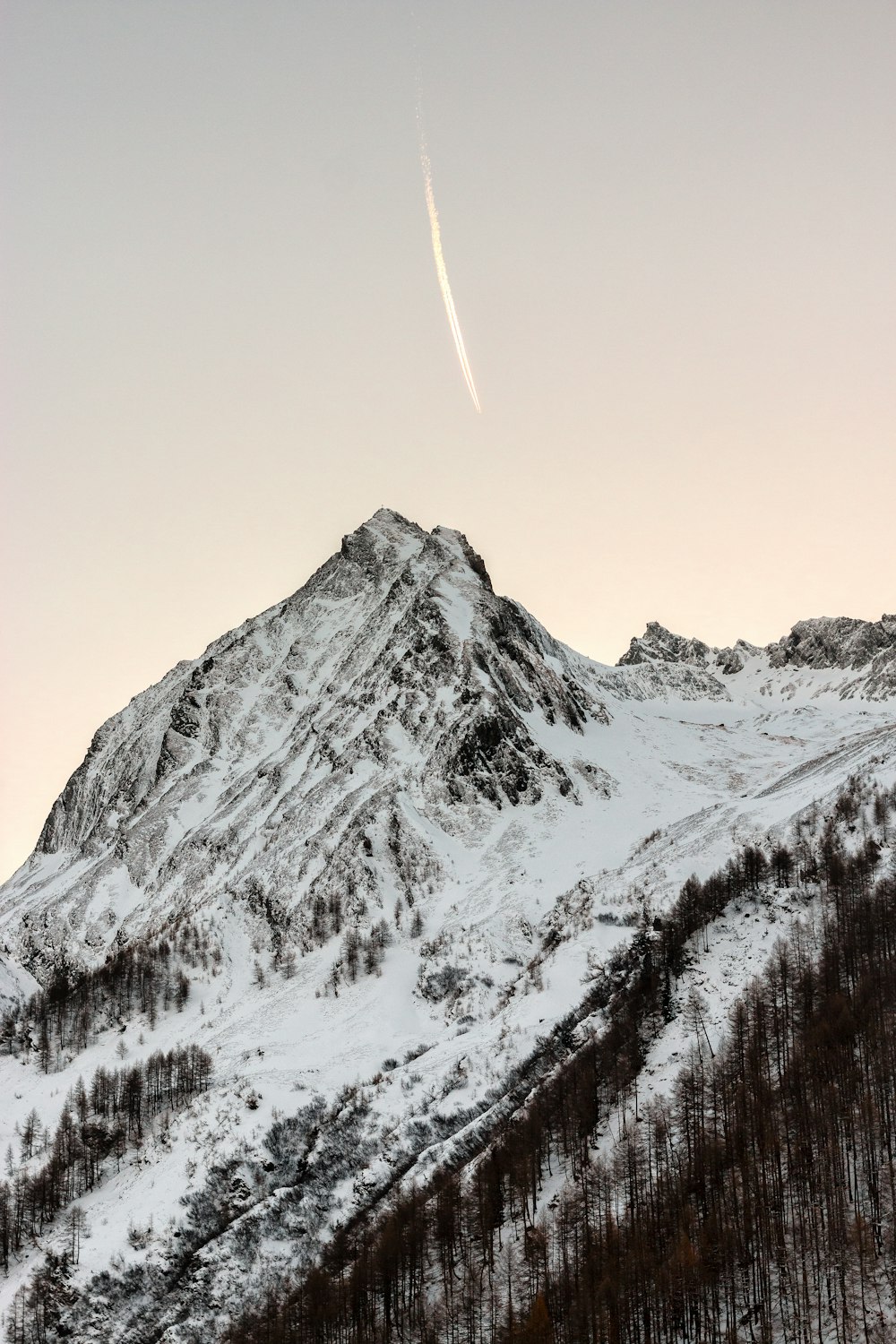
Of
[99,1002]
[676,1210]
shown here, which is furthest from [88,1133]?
[676,1210]

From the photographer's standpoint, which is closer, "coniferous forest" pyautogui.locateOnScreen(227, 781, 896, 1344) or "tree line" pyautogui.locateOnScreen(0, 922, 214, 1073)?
"coniferous forest" pyautogui.locateOnScreen(227, 781, 896, 1344)

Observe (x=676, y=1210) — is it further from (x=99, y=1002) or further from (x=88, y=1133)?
(x=99, y=1002)

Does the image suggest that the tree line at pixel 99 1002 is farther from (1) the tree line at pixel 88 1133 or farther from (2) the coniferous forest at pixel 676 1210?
(2) the coniferous forest at pixel 676 1210

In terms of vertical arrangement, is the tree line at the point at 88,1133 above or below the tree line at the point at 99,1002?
below

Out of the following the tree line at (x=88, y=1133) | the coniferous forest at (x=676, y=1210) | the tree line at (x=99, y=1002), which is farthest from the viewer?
the tree line at (x=99, y=1002)

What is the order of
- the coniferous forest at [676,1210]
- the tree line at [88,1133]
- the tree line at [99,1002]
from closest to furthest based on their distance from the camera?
the coniferous forest at [676,1210], the tree line at [88,1133], the tree line at [99,1002]

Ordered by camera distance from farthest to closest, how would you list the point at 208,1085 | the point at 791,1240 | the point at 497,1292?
the point at 208,1085 < the point at 497,1292 < the point at 791,1240

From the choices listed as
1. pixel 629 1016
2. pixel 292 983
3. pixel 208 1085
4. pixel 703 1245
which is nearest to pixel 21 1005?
pixel 292 983

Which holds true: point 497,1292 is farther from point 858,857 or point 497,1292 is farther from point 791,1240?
point 858,857

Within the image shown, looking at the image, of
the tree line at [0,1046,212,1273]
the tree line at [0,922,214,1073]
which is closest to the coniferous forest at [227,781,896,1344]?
the tree line at [0,1046,212,1273]

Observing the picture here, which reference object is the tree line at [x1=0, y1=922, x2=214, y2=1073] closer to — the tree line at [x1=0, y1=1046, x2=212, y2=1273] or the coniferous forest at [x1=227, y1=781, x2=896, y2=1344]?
the tree line at [x1=0, y1=1046, x2=212, y2=1273]

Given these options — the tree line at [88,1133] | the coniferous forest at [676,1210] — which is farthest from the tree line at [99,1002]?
the coniferous forest at [676,1210]
